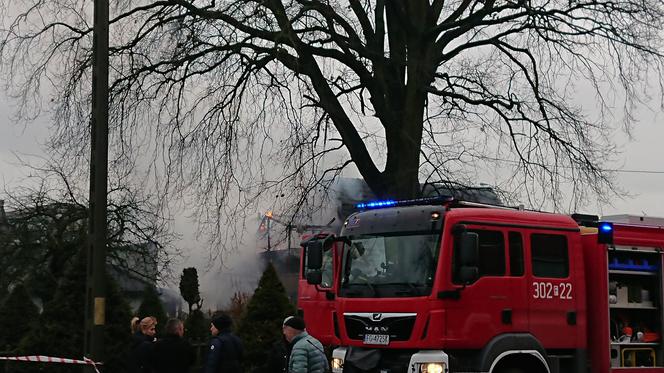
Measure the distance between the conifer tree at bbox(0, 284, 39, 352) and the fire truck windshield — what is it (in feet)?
50.9

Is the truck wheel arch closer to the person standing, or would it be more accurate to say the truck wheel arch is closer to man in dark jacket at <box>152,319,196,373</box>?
the person standing

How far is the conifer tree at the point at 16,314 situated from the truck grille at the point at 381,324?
15.6 metres

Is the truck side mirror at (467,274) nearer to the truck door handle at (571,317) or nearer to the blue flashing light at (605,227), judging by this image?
the truck door handle at (571,317)

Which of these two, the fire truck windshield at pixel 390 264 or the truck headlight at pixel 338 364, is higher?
the fire truck windshield at pixel 390 264

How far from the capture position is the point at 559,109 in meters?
20.0

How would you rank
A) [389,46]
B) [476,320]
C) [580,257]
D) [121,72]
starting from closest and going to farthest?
[476,320] < [580,257] < [121,72] < [389,46]

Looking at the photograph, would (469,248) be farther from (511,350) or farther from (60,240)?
(60,240)

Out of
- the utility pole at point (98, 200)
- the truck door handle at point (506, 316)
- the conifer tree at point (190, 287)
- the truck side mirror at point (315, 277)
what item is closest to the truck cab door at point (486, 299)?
the truck door handle at point (506, 316)

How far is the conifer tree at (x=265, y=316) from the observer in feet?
73.4

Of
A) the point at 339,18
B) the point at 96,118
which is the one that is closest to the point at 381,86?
the point at 339,18

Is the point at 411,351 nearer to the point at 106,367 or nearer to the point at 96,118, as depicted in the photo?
the point at 96,118

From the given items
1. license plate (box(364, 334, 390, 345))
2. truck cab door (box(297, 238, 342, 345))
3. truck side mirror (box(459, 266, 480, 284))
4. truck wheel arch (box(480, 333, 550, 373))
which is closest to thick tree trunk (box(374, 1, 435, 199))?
truck cab door (box(297, 238, 342, 345))

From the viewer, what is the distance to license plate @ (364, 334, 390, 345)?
40.5ft

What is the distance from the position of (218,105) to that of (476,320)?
26.1 feet
